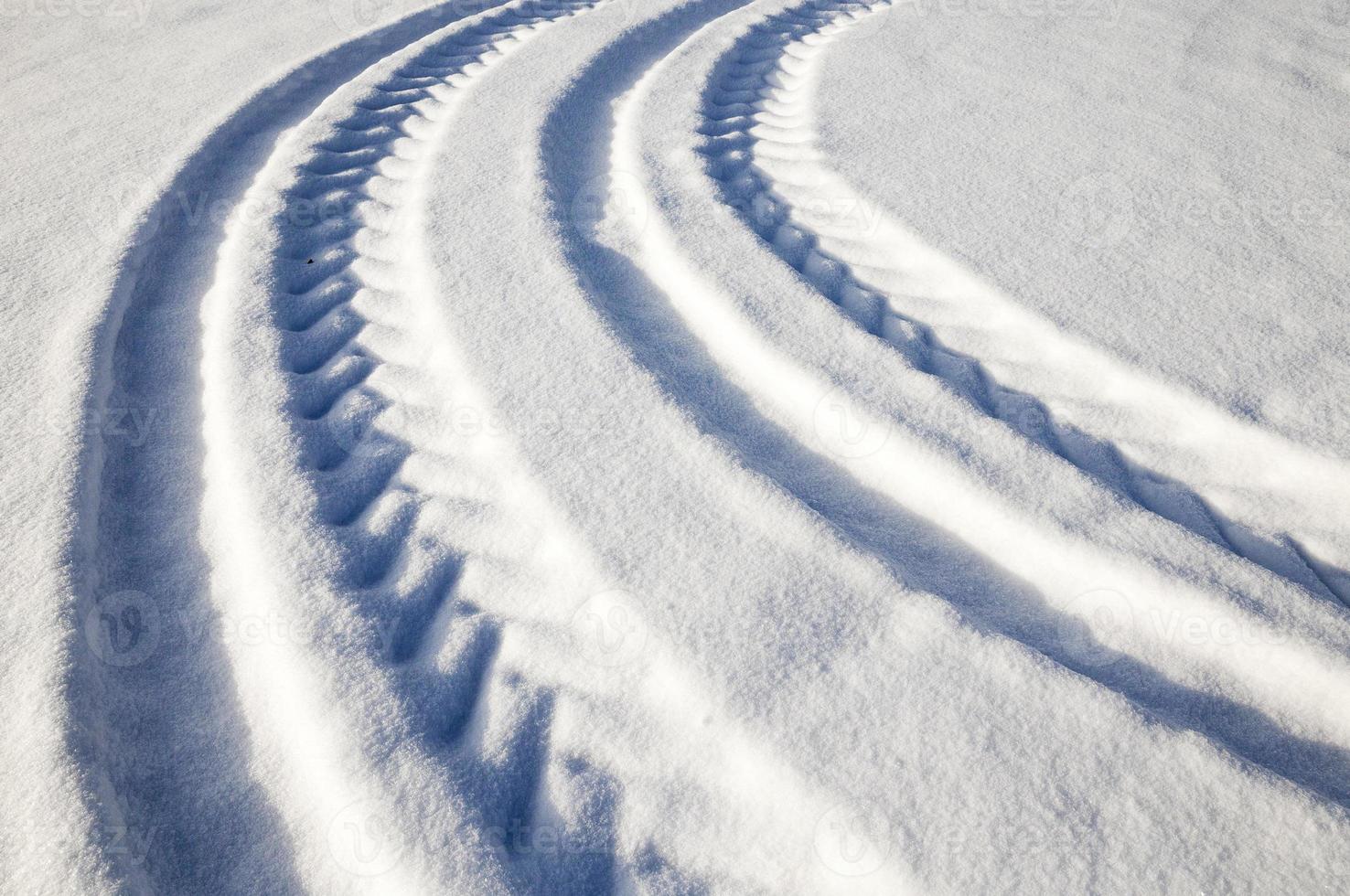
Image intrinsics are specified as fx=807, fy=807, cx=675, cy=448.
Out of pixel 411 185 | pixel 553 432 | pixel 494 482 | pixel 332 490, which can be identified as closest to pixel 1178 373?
pixel 553 432

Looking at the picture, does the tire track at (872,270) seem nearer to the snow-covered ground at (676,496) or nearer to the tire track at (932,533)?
the snow-covered ground at (676,496)

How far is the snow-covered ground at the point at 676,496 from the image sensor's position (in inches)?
44.3

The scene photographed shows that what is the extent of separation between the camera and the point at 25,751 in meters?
1.15

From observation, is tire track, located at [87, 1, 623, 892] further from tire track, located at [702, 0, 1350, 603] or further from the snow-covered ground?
tire track, located at [702, 0, 1350, 603]

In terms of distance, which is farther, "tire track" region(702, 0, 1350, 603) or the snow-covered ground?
"tire track" region(702, 0, 1350, 603)

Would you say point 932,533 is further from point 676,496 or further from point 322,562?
point 322,562

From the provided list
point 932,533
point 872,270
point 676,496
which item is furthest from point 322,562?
point 872,270

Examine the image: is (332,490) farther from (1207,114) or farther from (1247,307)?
(1207,114)

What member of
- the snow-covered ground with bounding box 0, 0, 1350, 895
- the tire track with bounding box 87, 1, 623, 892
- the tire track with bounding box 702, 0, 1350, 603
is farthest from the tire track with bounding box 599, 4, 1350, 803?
the tire track with bounding box 87, 1, 623, 892

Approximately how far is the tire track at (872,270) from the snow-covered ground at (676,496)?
12 mm

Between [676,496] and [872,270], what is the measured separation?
3.30 ft

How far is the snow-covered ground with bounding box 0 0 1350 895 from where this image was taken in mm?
1124

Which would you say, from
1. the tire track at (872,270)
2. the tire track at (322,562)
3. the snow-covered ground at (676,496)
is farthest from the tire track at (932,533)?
the tire track at (322,562)

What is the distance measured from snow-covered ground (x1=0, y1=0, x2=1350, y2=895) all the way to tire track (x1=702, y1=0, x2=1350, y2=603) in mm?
12
